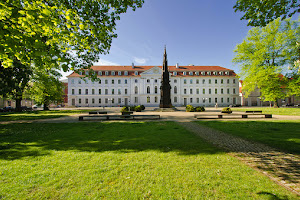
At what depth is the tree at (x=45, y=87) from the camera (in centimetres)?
2112

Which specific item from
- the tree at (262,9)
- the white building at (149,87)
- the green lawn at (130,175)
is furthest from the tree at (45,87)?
the tree at (262,9)

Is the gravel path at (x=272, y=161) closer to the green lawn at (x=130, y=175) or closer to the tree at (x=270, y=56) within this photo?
the green lawn at (x=130, y=175)

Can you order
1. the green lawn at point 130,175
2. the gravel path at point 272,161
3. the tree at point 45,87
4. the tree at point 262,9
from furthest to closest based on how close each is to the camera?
the tree at point 45,87 < the tree at point 262,9 < the gravel path at point 272,161 < the green lawn at point 130,175

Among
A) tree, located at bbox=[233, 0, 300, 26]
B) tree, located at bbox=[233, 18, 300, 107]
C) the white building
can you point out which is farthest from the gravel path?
the white building

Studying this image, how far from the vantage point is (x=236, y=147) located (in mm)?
4934

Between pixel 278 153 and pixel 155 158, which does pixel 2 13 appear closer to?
pixel 155 158

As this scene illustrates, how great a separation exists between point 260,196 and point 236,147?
118 inches

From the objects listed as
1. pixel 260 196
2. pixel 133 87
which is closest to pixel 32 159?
pixel 260 196

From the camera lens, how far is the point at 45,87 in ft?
75.6

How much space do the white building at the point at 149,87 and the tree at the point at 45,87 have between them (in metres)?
20.4

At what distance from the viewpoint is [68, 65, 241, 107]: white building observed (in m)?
47.4

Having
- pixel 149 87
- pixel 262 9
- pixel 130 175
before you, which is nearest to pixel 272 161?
pixel 130 175

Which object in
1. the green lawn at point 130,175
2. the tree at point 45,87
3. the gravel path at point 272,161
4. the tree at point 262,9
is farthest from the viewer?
the tree at point 45,87

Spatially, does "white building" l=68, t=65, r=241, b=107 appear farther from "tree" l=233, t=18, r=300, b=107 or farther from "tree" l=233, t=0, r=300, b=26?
"tree" l=233, t=0, r=300, b=26
